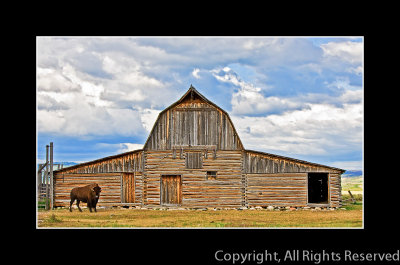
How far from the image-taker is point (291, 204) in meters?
28.5

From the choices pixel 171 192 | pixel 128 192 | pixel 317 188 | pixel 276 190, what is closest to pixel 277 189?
pixel 276 190

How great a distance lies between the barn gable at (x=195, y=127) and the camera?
28469 millimetres

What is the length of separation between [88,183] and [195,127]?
7.66 m

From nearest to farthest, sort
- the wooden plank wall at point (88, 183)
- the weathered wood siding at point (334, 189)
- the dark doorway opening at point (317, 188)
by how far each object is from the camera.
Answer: the weathered wood siding at point (334, 189)
the wooden plank wall at point (88, 183)
the dark doorway opening at point (317, 188)

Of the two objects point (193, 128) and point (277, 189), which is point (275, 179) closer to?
point (277, 189)

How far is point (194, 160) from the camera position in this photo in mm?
28438

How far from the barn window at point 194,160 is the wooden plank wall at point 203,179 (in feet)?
0.81

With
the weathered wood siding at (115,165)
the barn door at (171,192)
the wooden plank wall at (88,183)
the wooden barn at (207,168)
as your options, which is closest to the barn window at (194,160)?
the wooden barn at (207,168)

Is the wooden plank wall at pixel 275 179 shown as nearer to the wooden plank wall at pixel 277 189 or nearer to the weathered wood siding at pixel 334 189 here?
the wooden plank wall at pixel 277 189

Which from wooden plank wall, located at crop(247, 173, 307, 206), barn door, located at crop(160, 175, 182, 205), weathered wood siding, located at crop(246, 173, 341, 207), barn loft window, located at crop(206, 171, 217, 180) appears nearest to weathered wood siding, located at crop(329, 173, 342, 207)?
weathered wood siding, located at crop(246, 173, 341, 207)

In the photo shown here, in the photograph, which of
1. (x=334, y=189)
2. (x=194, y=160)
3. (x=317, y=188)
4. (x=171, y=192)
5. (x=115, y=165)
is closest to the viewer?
(x=194, y=160)

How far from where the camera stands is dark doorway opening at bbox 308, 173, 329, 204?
3628 cm

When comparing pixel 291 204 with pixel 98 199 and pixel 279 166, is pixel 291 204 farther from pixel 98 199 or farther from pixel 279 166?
pixel 98 199
